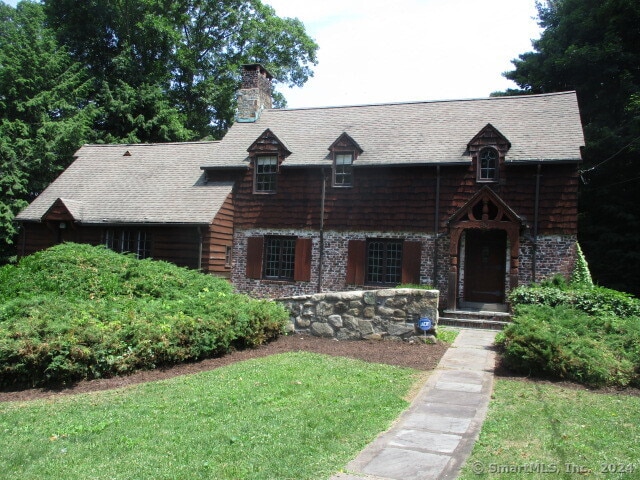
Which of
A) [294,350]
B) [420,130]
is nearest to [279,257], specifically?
[420,130]

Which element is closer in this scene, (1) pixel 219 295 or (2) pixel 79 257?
(1) pixel 219 295

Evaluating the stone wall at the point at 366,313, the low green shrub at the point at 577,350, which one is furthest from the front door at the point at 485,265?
the low green shrub at the point at 577,350

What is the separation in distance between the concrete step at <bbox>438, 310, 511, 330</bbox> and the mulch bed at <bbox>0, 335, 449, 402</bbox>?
4619 mm

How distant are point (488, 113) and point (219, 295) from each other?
12.7 meters

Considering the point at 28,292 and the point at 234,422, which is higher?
the point at 28,292

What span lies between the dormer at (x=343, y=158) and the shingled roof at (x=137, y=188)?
4134 mm

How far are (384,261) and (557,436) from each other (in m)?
12.6

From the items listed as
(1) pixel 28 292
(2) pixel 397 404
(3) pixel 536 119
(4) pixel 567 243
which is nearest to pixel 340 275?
(4) pixel 567 243

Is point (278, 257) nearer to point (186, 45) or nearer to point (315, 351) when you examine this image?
point (315, 351)

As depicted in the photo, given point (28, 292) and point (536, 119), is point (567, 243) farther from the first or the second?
point (28, 292)

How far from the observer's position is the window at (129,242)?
2009 centimetres

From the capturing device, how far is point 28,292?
36.5 feet

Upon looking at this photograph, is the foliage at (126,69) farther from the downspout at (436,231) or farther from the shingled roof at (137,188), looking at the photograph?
the downspout at (436,231)

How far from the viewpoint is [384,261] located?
59.9 feet
